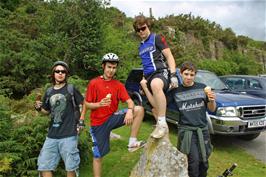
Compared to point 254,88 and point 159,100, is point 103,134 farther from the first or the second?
point 254,88

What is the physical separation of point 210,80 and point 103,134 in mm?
5397

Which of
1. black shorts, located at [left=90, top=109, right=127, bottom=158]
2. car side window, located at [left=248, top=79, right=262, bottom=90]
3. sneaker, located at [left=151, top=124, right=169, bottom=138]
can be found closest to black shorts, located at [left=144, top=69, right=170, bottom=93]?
sneaker, located at [left=151, top=124, right=169, bottom=138]

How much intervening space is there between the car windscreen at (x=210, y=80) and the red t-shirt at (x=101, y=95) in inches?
192

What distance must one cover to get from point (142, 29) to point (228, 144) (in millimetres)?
5094

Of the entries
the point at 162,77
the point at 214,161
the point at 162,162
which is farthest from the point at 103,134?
the point at 214,161

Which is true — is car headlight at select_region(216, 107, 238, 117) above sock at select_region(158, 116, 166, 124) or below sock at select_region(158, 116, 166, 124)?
below

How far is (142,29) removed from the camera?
5.29 meters

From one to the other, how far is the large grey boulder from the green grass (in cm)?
176

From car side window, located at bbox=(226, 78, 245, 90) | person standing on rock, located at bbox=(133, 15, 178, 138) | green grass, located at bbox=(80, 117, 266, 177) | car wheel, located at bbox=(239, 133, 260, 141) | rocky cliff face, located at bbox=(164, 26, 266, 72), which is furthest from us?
rocky cliff face, located at bbox=(164, 26, 266, 72)

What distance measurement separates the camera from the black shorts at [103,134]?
513 centimetres

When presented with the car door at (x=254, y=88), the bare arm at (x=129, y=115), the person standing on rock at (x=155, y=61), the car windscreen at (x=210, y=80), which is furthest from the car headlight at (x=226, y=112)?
the car door at (x=254, y=88)

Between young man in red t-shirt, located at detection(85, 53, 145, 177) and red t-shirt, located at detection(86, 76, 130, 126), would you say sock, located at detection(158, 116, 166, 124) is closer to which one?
young man in red t-shirt, located at detection(85, 53, 145, 177)

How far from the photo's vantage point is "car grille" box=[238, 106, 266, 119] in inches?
320

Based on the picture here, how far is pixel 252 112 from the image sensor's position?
8320 mm
